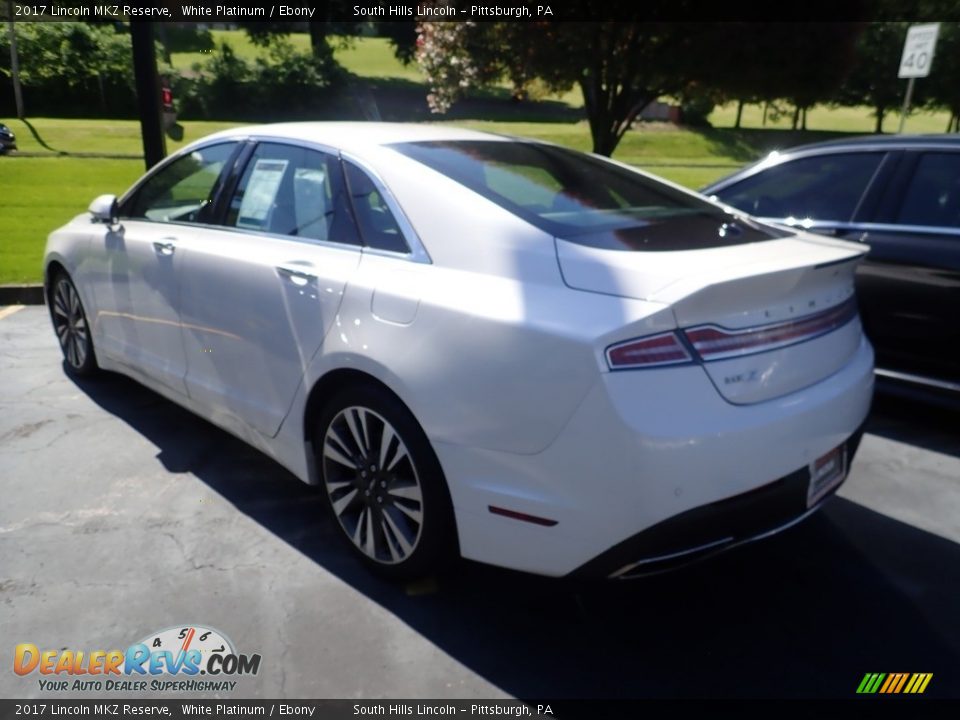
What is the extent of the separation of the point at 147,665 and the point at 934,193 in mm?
4268

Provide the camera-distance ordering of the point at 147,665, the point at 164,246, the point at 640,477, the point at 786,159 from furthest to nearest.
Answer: the point at 786,159 → the point at 164,246 → the point at 147,665 → the point at 640,477

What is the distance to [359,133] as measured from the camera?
3.21 meters

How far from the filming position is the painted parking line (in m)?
A: 6.81

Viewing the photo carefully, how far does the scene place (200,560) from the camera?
3.03 m

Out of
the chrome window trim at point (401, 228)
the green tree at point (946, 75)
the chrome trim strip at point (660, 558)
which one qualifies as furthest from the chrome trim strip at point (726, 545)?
the green tree at point (946, 75)

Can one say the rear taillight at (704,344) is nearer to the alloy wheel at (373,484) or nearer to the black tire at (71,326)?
the alloy wheel at (373,484)

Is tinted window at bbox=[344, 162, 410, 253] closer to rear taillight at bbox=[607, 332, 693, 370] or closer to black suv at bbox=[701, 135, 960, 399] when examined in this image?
rear taillight at bbox=[607, 332, 693, 370]

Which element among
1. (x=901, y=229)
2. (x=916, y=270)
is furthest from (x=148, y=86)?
(x=916, y=270)

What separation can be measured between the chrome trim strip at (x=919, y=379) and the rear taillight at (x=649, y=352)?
2599 mm

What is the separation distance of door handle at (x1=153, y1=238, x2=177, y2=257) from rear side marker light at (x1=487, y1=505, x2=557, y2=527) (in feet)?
7.38

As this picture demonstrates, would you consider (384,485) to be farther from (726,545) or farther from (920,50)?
(920,50)

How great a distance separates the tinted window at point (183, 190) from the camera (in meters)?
3.76

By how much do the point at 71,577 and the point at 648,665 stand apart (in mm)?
2109

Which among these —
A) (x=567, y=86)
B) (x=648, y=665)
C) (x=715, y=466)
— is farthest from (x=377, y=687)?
(x=567, y=86)
